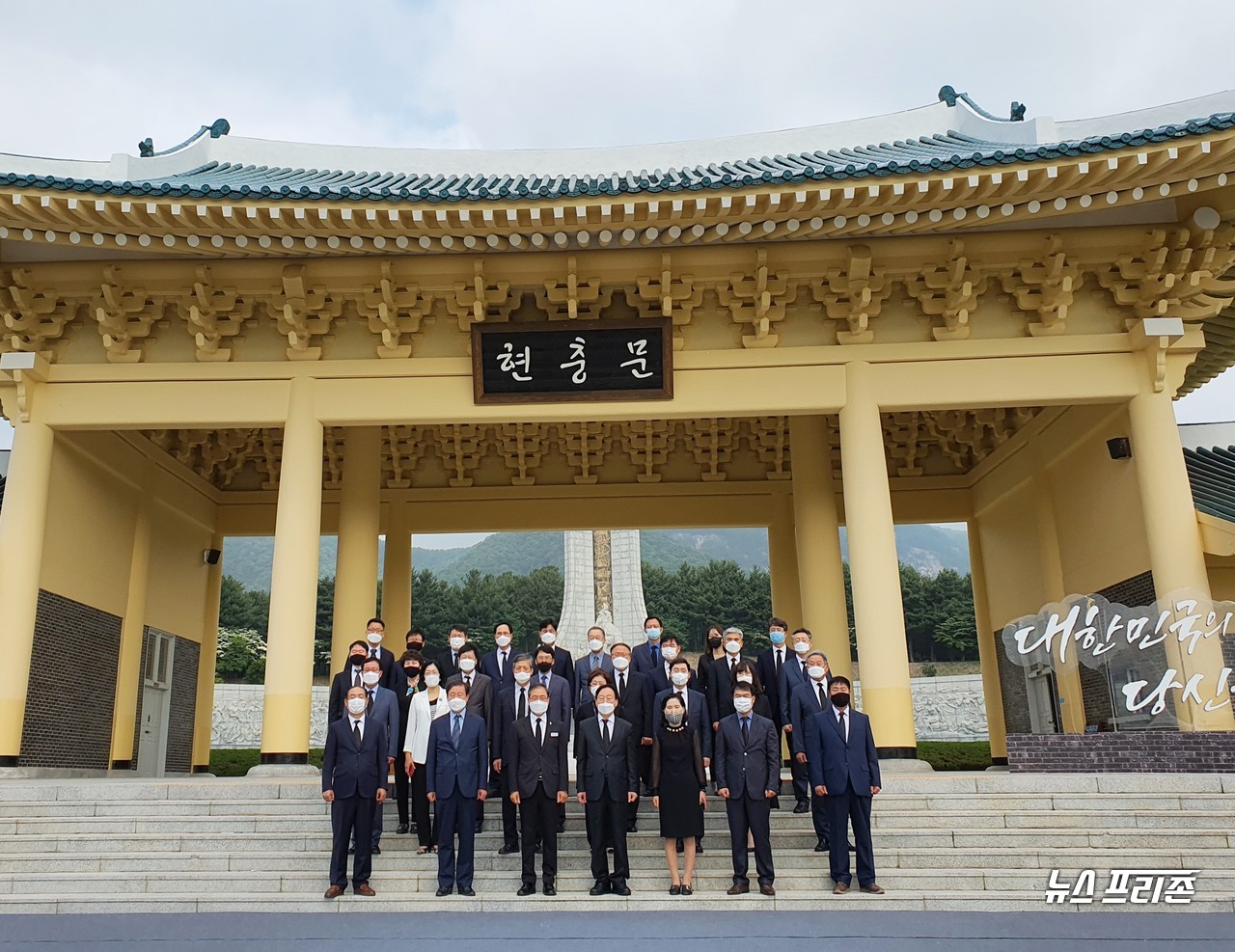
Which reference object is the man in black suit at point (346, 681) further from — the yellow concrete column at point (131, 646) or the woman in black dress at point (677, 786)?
the yellow concrete column at point (131, 646)

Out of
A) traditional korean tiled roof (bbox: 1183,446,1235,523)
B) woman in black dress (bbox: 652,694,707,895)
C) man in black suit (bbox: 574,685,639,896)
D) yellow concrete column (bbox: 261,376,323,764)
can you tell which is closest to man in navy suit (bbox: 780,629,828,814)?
woman in black dress (bbox: 652,694,707,895)

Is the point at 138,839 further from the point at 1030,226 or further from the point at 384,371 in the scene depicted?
the point at 1030,226

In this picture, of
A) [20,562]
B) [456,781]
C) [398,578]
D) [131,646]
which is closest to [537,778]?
[456,781]

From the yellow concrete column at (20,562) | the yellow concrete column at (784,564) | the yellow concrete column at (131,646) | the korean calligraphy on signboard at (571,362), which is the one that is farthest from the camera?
the yellow concrete column at (784,564)

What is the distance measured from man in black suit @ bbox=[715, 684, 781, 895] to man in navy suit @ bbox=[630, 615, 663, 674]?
1.26m

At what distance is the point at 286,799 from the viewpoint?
274 inches

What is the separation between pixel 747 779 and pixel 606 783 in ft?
2.78

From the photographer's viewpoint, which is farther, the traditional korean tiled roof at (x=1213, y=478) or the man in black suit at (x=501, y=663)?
the traditional korean tiled roof at (x=1213, y=478)

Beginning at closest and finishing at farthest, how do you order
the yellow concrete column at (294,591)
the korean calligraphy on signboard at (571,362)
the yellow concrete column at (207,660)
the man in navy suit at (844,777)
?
the man in navy suit at (844,777)
the yellow concrete column at (294,591)
the korean calligraphy on signboard at (571,362)
the yellow concrete column at (207,660)

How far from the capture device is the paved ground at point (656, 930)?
4.67 metres

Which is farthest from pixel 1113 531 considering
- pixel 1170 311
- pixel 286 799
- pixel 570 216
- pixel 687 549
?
pixel 687 549

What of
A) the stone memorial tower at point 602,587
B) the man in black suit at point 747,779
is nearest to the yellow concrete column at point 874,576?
the man in black suit at point 747,779

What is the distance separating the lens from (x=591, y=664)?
7535 millimetres

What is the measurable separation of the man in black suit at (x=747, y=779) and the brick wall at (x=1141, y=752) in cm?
221
